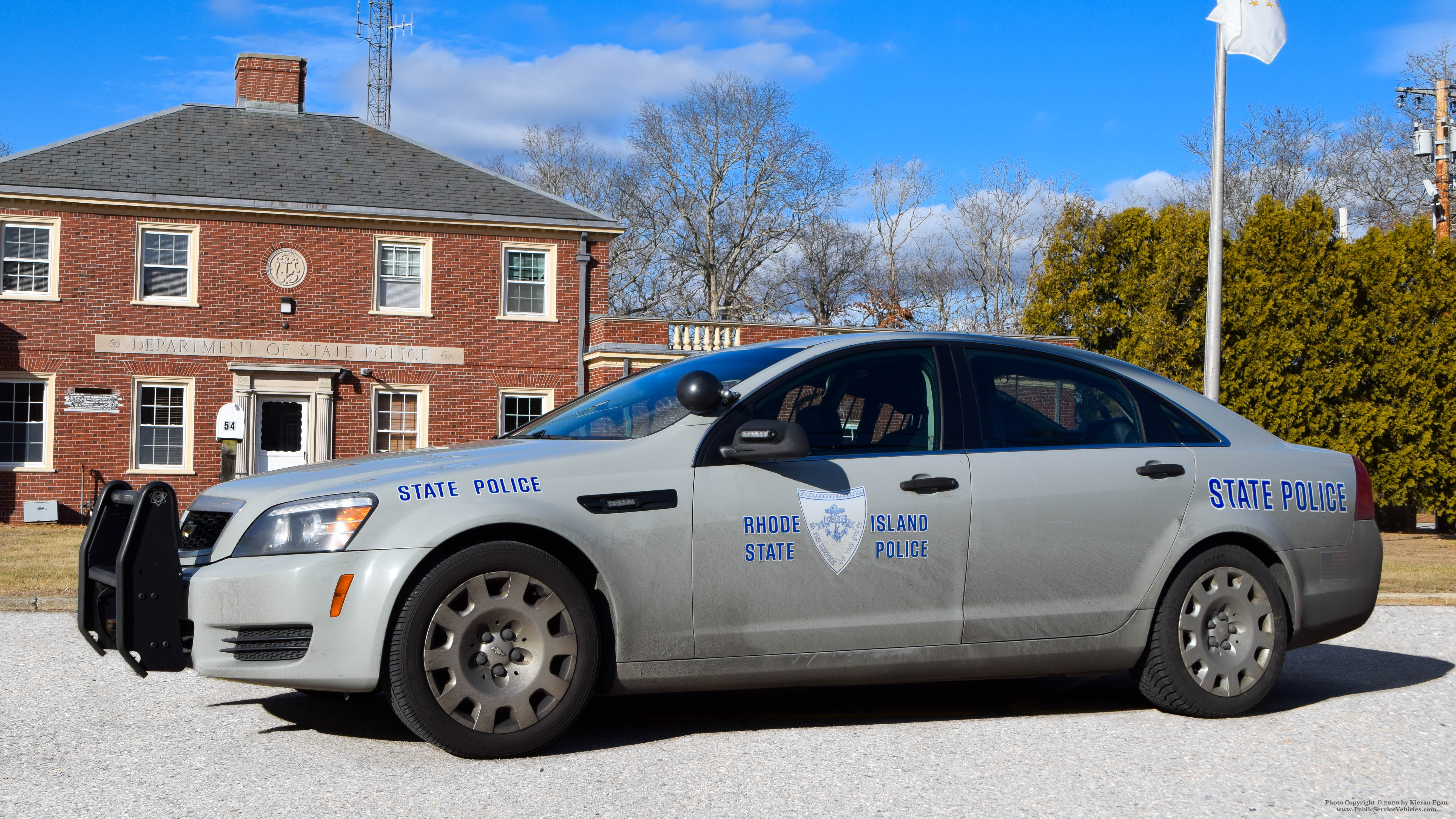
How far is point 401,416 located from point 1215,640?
19261 millimetres

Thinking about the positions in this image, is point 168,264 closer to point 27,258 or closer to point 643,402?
point 27,258

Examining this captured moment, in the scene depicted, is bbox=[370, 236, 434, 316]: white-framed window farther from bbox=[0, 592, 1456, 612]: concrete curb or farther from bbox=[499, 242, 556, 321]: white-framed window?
bbox=[0, 592, 1456, 612]: concrete curb

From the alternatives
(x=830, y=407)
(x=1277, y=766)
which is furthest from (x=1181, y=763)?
(x=830, y=407)

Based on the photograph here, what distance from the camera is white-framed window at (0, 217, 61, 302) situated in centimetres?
2133

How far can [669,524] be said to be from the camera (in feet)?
14.8

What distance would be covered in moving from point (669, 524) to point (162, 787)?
74.1 inches

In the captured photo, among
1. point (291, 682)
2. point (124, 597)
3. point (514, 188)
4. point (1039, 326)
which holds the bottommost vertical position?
point (291, 682)

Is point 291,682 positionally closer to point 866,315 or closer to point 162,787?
point 162,787

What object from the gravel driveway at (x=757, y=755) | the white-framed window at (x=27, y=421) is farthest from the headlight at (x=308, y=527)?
the white-framed window at (x=27, y=421)

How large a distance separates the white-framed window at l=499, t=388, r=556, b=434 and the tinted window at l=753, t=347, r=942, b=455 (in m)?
18.3

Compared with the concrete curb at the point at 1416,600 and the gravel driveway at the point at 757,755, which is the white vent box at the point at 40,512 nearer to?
the gravel driveway at the point at 757,755

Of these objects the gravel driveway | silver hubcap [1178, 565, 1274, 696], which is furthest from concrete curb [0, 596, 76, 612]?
silver hubcap [1178, 565, 1274, 696]

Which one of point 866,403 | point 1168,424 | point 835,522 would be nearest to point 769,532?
point 835,522

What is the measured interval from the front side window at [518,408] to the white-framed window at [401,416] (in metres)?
1.39
